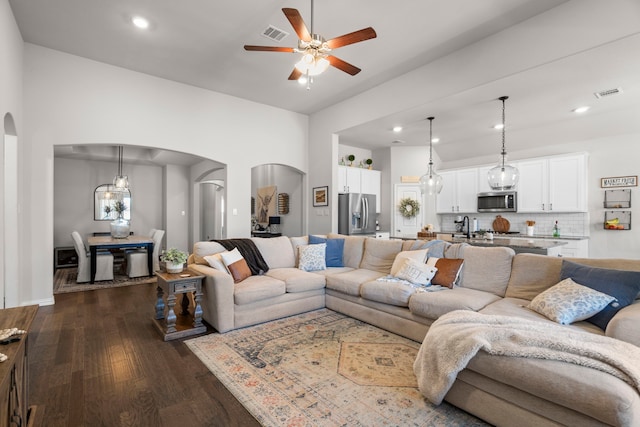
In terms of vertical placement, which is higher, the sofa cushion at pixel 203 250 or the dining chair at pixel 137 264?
the sofa cushion at pixel 203 250

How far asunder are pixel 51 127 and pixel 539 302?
233 inches

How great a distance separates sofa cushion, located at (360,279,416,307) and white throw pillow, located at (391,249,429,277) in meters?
0.31

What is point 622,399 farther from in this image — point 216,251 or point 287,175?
point 287,175

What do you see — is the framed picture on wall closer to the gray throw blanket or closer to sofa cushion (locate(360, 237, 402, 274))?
sofa cushion (locate(360, 237, 402, 274))

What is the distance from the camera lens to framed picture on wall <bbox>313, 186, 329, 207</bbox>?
6.20m

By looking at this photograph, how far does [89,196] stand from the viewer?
8.35m

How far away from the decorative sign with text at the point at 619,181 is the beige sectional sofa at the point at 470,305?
367cm

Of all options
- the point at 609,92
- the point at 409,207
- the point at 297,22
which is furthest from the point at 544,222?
the point at 297,22

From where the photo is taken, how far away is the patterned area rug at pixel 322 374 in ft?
6.47

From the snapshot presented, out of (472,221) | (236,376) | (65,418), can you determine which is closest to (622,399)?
(236,376)

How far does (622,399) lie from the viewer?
142 cm

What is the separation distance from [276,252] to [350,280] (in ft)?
4.06

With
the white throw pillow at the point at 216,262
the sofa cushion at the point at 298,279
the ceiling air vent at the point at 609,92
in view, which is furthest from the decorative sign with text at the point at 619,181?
the white throw pillow at the point at 216,262

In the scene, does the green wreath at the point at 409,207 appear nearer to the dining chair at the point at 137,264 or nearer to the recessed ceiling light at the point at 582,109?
the recessed ceiling light at the point at 582,109
